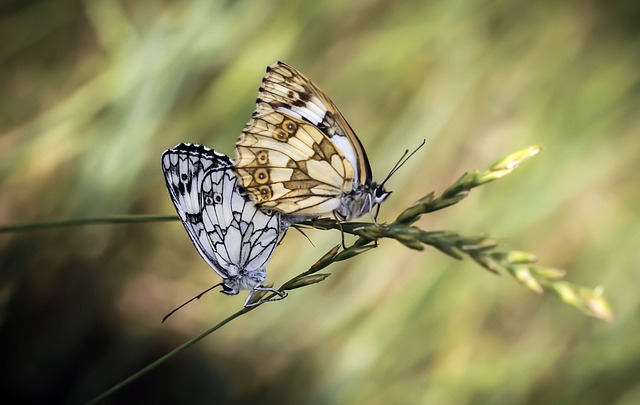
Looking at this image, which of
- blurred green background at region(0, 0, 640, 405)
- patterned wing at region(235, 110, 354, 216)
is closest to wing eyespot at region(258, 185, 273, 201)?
patterned wing at region(235, 110, 354, 216)

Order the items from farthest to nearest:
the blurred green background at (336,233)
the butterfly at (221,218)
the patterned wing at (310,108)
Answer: the blurred green background at (336,233), the patterned wing at (310,108), the butterfly at (221,218)

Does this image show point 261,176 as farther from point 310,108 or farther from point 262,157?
point 310,108

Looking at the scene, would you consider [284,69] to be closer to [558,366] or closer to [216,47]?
[216,47]

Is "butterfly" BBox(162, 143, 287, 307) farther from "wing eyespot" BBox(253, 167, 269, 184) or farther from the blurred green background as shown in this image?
the blurred green background

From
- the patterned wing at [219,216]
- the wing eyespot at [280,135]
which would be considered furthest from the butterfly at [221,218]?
the wing eyespot at [280,135]

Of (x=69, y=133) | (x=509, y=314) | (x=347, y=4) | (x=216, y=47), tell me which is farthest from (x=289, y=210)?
(x=509, y=314)

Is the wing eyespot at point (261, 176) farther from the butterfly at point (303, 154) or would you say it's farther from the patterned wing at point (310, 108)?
the patterned wing at point (310, 108)
